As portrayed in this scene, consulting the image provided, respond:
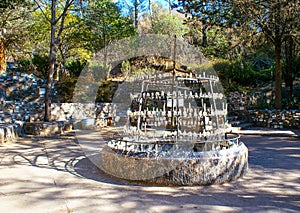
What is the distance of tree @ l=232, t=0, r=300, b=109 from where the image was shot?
9734mm

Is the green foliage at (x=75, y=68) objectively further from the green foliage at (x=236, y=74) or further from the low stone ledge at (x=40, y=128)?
the low stone ledge at (x=40, y=128)

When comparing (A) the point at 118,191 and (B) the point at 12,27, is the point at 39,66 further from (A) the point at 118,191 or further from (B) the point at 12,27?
(A) the point at 118,191

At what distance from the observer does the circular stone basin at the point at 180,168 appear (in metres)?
3.72

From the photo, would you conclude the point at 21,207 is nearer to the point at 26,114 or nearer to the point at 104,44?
the point at 26,114

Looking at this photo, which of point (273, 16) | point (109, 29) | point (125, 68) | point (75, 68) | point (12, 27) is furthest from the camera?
point (125, 68)

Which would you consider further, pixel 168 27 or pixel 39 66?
pixel 168 27

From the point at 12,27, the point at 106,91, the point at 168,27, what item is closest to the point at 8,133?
the point at 106,91

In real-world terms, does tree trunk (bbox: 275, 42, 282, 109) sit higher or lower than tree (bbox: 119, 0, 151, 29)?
lower

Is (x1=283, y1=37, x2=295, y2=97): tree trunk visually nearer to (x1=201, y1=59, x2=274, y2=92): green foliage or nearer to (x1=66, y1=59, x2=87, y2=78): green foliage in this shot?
(x1=201, y1=59, x2=274, y2=92): green foliage

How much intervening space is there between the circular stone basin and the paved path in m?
0.11

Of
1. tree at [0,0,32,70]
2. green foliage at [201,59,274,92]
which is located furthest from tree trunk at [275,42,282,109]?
tree at [0,0,32,70]

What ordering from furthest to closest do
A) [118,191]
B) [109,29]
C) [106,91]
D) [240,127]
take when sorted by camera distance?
[109,29] → [106,91] → [240,127] → [118,191]

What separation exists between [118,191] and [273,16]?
9.30m

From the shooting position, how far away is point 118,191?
3457mm
